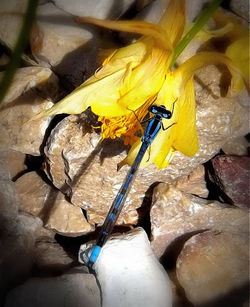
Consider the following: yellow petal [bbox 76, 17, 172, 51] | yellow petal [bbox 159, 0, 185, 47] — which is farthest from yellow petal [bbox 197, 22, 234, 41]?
yellow petal [bbox 76, 17, 172, 51]

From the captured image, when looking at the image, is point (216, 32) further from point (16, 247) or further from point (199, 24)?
point (16, 247)

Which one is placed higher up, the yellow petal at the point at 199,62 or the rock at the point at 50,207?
the yellow petal at the point at 199,62

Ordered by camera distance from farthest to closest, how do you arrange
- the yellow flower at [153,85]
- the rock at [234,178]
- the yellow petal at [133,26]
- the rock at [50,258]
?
1. the rock at [234,178]
2. the rock at [50,258]
3. the yellow flower at [153,85]
4. the yellow petal at [133,26]

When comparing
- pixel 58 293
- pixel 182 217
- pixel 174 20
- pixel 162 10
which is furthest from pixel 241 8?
pixel 58 293

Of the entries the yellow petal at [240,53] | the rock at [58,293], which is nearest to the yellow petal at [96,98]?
the yellow petal at [240,53]

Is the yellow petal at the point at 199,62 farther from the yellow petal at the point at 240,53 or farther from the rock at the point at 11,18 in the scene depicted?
the rock at the point at 11,18

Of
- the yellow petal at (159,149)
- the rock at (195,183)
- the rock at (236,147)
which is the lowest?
the rock at (195,183)
